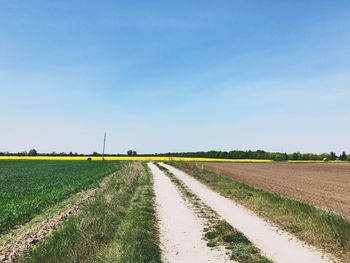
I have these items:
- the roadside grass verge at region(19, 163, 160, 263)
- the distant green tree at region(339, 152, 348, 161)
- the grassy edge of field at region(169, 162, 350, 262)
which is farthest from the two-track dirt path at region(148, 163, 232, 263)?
the distant green tree at region(339, 152, 348, 161)

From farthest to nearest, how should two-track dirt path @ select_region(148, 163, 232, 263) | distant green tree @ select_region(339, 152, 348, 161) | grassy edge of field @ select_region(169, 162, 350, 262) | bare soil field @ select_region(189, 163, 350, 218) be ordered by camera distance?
distant green tree @ select_region(339, 152, 348, 161) < bare soil field @ select_region(189, 163, 350, 218) < grassy edge of field @ select_region(169, 162, 350, 262) < two-track dirt path @ select_region(148, 163, 232, 263)

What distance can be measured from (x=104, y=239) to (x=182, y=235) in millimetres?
2969

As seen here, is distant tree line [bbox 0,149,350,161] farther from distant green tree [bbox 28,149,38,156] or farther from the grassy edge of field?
the grassy edge of field

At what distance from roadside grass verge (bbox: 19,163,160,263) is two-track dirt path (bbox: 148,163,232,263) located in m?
0.40

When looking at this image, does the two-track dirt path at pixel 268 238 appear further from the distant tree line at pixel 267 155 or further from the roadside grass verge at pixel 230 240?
the distant tree line at pixel 267 155

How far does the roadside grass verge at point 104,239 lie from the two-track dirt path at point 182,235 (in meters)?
0.40

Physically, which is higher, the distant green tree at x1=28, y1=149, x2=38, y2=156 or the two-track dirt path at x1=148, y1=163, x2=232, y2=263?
the distant green tree at x1=28, y1=149, x2=38, y2=156

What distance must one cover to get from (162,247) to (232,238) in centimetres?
222

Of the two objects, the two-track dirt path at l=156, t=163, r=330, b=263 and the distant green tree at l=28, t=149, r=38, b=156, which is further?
the distant green tree at l=28, t=149, r=38, b=156

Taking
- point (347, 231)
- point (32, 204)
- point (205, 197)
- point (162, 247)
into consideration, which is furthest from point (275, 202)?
point (32, 204)

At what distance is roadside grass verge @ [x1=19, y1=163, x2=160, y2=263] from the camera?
9573 millimetres

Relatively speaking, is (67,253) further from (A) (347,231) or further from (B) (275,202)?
(B) (275,202)

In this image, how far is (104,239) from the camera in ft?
39.3

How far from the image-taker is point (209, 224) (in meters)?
15.8
